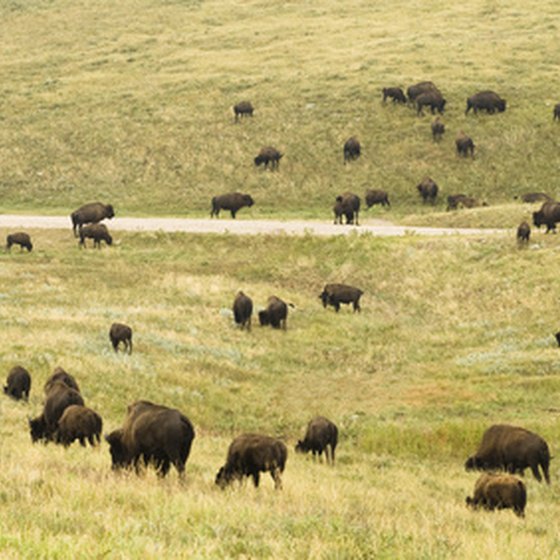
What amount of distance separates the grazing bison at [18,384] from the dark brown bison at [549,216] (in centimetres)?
3043

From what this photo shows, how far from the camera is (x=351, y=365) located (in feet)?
104

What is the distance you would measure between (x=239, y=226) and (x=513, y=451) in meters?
35.6

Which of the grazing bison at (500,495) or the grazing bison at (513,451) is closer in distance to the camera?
the grazing bison at (500,495)

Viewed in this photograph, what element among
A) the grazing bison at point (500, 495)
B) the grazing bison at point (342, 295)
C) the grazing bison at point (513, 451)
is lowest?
the grazing bison at point (342, 295)

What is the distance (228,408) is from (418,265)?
67.2 ft

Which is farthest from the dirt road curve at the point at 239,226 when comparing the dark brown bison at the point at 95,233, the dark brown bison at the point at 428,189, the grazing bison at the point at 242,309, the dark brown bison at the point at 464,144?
the grazing bison at the point at 242,309

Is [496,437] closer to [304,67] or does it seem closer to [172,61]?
[304,67]

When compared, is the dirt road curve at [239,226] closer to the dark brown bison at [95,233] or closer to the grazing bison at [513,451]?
the dark brown bison at [95,233]

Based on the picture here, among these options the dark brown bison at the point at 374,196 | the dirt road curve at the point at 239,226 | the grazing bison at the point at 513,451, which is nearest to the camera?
the grazing bison at the point at 513,451

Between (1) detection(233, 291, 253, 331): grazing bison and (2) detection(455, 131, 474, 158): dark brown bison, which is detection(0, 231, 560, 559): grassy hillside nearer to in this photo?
(1) detection(233, 291, 253, 331): grazing bison

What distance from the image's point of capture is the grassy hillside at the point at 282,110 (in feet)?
221

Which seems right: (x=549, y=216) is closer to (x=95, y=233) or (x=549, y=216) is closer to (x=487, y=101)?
(x=95, y=233)

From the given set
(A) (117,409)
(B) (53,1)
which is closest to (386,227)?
(A) (117,409)

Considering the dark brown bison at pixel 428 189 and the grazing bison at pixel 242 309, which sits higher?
the grazing bison at pixel 242 309
